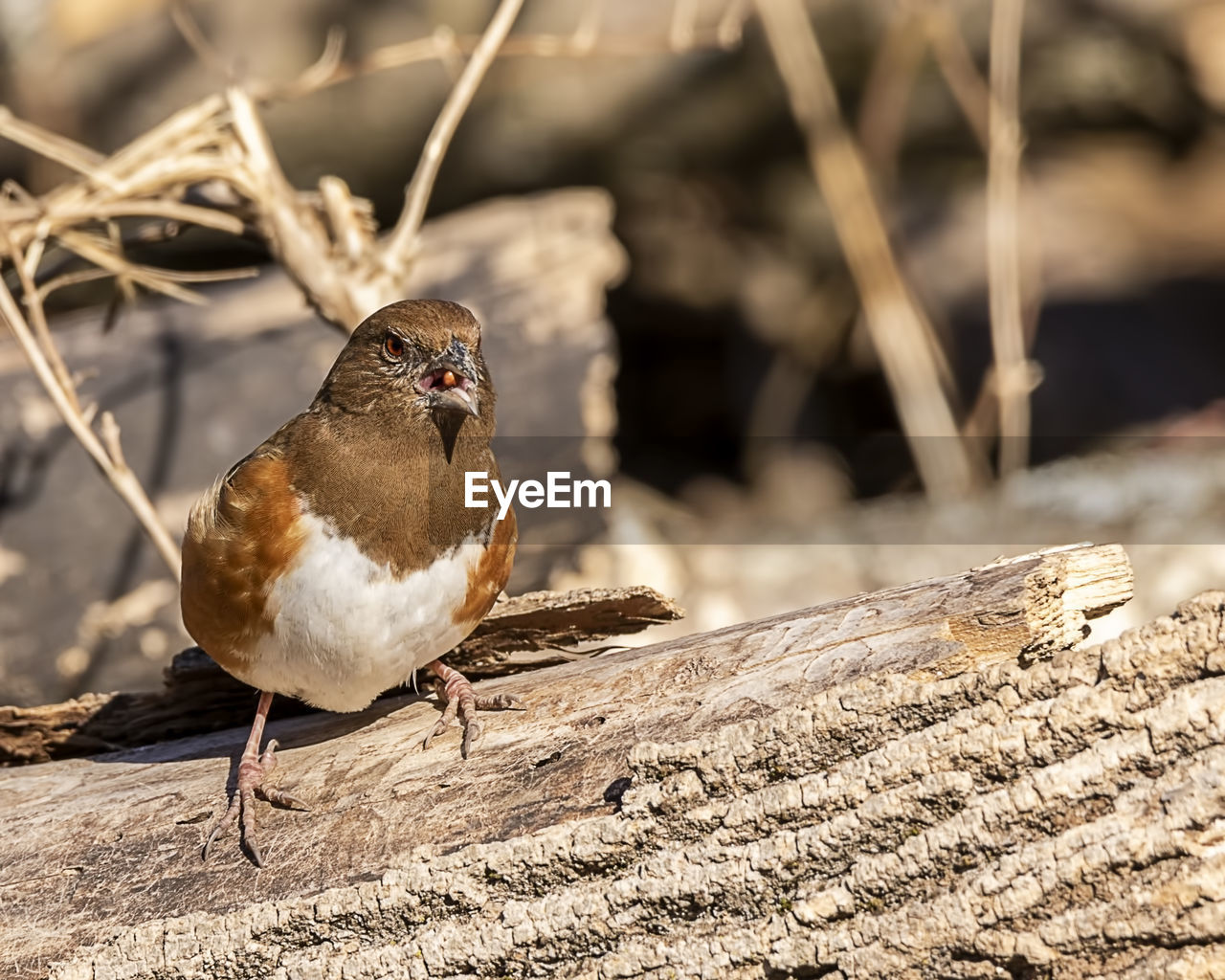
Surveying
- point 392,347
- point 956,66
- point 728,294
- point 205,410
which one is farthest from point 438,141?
point 728,294

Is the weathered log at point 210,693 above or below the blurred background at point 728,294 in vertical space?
below

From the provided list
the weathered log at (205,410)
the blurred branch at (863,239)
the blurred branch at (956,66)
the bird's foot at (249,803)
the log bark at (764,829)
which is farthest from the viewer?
the blurred branch at (863,239)

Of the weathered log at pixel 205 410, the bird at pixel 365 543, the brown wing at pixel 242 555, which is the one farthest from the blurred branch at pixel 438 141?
the brown wing at pixel 242 555

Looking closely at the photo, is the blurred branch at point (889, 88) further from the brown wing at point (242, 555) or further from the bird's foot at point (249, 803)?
the bird's foot at point (249, 803)

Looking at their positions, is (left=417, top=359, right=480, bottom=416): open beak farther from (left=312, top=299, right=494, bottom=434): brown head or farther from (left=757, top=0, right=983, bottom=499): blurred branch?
(left=757, top=0, right=983, bottom=499): blurred branch

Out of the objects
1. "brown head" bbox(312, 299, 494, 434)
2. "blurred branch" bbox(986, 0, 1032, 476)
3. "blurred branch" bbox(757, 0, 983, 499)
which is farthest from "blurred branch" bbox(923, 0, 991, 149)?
"brown head" bbox(312, 299, 494, 434)

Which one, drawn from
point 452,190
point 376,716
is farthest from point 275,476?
point 452,190

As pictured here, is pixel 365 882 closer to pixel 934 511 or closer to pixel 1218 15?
pixel 934 511
